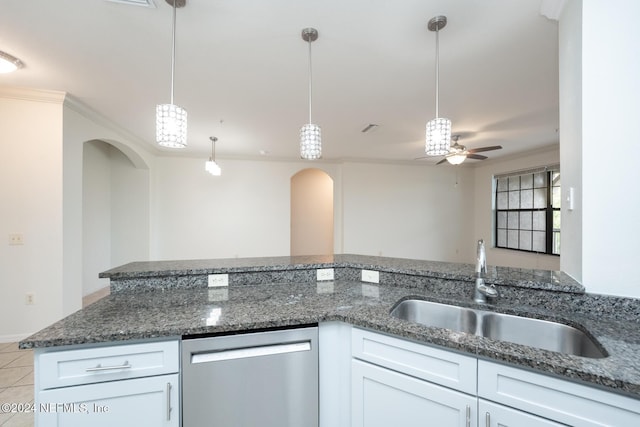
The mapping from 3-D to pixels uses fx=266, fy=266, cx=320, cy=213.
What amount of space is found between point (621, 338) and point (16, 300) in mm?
4554

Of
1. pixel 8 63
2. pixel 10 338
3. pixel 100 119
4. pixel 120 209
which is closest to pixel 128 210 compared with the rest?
pixel 120 209

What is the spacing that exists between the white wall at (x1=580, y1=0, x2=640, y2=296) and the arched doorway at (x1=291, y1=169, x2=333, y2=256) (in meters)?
5.94

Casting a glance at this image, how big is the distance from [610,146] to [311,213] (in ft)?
20.4

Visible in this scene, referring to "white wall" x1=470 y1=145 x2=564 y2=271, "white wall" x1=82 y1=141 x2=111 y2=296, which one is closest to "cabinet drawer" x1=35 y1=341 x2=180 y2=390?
A: "white wall" x1=82 y1=141 x2=111 y2=296

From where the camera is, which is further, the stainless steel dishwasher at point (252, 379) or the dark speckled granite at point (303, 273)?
the dark speckled granite at point (303, 273)

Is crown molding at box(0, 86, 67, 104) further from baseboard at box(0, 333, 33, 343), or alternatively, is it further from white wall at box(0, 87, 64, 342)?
baseboard at box(0, 333, 33, 343)

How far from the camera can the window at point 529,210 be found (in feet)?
16.1

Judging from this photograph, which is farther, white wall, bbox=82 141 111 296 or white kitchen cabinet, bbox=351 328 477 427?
white wall, bbox=82 141 111 296

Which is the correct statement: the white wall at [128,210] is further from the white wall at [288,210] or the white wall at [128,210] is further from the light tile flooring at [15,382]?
the light tile flooring at [15,382]

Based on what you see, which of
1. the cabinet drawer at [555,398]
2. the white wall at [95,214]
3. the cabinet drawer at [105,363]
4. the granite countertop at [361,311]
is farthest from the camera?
the white wall at [95,214]

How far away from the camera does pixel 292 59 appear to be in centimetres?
210

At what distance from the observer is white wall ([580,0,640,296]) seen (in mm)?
1143

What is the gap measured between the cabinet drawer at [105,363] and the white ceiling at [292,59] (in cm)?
182

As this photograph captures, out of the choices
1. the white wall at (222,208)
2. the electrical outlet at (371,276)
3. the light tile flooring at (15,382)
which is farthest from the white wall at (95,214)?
the electrical outlet at (371,276)
